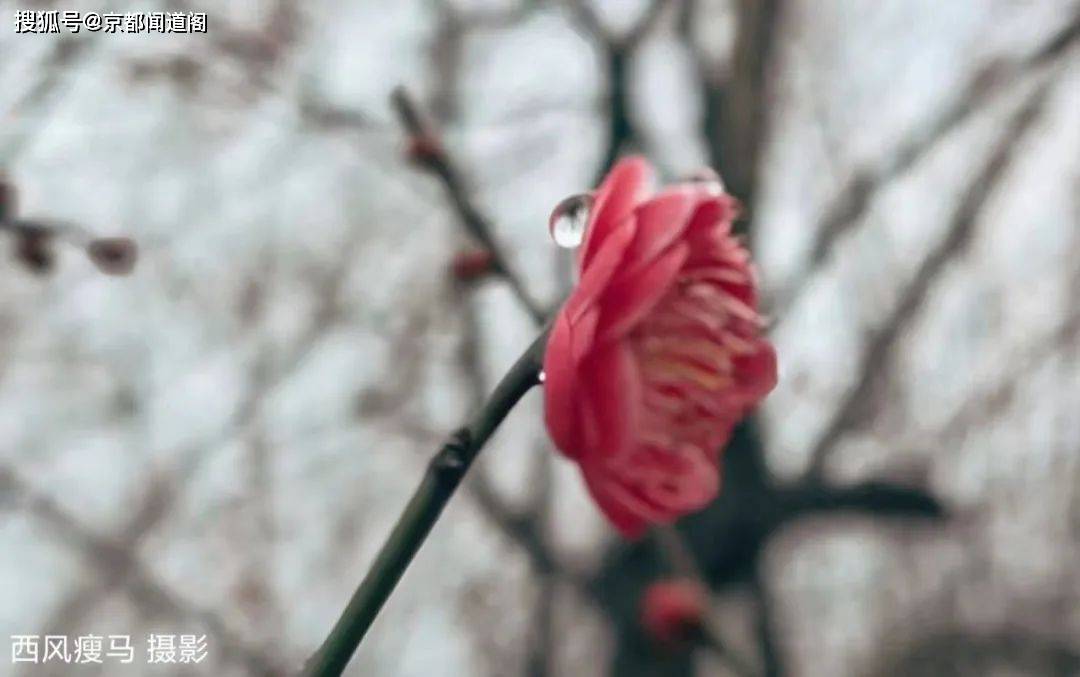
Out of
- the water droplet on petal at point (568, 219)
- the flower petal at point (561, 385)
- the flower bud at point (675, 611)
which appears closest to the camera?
the flower petal at point (561, 385)

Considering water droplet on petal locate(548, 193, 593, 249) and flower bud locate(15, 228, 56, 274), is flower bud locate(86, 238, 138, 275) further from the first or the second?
water droplet on petal locate(548, 193, 593, 249)

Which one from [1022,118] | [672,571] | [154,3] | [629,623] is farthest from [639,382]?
[1022,118]

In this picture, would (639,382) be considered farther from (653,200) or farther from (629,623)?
(629,623)

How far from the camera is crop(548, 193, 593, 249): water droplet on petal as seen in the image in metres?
0.48

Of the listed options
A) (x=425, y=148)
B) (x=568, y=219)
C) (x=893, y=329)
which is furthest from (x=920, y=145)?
(x=568, y=219)

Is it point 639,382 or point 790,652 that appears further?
point 790,652

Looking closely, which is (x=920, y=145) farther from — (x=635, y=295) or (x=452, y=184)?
(x=635, y=295)

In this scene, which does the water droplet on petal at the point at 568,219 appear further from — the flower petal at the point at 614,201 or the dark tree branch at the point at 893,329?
the dark tree branch at the point at 893,329

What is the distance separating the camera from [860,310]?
→ 86.5 inches

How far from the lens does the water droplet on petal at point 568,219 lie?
48 cm

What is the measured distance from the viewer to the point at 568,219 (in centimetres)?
49

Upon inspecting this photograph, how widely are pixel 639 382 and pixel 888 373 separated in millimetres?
1888

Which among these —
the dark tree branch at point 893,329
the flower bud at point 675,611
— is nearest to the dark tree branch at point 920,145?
the dark tree branch at point 893,329

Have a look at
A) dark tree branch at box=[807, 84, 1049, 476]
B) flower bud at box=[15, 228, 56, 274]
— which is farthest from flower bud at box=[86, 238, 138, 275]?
dark tree branch at box=[807, 84, 1049, 476]
